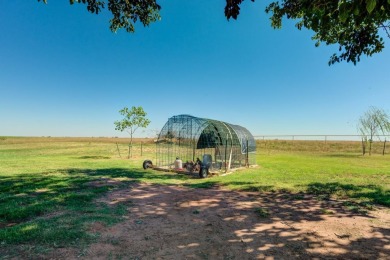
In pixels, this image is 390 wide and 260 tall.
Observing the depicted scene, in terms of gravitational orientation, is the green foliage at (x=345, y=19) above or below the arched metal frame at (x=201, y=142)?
above

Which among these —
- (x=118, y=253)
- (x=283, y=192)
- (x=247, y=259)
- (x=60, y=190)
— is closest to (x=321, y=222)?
(x=247, y=259)

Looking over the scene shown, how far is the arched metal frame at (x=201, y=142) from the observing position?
21.6 metres

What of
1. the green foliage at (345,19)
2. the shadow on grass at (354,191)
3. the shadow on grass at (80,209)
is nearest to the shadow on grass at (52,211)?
the shadow on grass at (80,209)

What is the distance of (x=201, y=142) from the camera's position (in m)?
22.7

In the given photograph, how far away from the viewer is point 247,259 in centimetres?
582

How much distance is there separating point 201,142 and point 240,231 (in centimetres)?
1530

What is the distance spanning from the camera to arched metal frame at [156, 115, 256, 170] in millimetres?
21594

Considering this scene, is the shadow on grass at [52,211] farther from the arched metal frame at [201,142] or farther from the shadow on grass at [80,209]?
the arched metal frame at [201,142]

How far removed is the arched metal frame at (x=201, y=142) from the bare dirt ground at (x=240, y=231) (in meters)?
10.3

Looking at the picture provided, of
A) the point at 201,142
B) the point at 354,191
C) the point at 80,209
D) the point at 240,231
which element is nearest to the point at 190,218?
the point at 240,231

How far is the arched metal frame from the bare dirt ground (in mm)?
10314

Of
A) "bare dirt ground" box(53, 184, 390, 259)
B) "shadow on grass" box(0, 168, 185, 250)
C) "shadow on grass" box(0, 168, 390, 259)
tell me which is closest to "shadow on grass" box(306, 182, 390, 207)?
"shadow on grass" box(0, 168, 390, 259)

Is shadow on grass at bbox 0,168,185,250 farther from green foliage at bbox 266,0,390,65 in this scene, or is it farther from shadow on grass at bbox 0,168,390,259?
green foliage at bbox 266,0,390,65

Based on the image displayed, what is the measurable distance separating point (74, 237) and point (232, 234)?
13.8 ft
